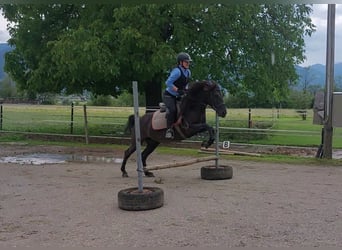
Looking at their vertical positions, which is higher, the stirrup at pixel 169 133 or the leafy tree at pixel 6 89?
the leafy tree at pixel 6 89

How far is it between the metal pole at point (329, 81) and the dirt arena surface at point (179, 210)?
5.62 ft

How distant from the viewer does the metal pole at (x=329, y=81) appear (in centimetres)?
1185

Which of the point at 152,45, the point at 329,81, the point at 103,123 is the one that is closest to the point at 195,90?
the point at 329,81

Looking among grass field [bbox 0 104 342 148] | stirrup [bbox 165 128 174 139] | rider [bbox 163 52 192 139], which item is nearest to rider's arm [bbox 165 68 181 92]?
rider [bbox 163 52 192 139]

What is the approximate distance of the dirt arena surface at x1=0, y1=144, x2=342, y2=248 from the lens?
201 inches

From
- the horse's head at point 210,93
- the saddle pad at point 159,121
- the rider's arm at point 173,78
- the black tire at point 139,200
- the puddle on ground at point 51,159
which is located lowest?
the puddle on ground at point 51,159

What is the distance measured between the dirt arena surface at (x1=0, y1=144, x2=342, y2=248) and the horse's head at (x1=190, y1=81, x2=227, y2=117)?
1.48 metres

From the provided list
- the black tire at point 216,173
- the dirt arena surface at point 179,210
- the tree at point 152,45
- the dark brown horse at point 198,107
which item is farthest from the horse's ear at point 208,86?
the tree at point 152,45

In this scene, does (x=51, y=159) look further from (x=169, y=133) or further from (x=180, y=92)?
(x=180, y=92)

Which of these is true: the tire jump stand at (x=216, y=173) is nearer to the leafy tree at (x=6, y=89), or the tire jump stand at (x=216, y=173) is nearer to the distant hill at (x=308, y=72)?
the distant hill at (x=308, y=72)

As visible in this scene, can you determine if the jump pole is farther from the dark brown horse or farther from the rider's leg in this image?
the rider's leg

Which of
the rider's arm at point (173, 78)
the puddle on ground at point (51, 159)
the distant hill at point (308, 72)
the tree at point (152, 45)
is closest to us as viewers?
the rider's arm at point (173, 78)

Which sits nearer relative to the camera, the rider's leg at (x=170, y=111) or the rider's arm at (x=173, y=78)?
the rider's arm at (x=173, y=78)

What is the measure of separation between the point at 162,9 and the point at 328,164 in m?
7.58
